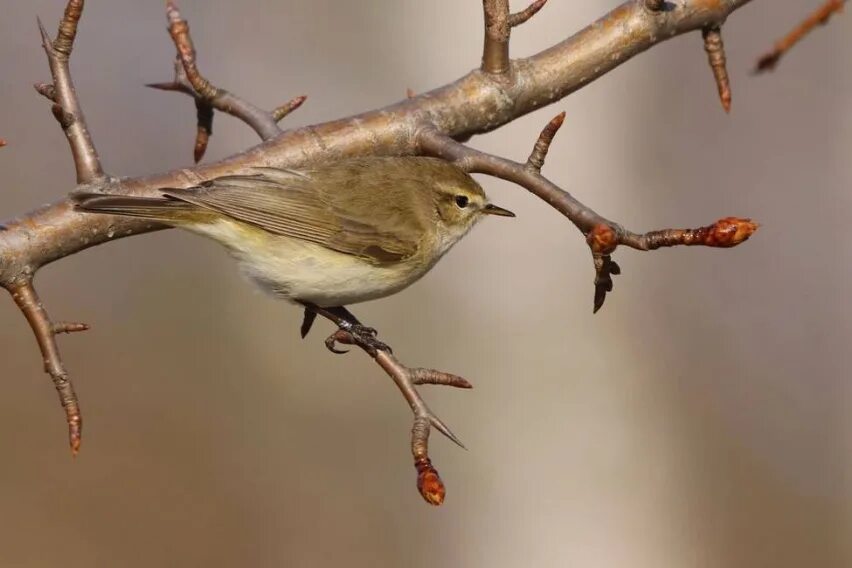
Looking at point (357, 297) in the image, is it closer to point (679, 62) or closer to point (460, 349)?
point (460, 349)

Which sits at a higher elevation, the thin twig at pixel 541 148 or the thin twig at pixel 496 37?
the thin twig at pixel 496 37

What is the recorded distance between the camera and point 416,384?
2.60m

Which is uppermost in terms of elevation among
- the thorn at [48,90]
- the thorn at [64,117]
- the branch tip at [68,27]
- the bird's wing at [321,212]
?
the branch tip at [68,27]

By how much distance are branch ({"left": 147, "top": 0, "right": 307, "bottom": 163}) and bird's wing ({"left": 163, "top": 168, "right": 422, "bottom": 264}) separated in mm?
190

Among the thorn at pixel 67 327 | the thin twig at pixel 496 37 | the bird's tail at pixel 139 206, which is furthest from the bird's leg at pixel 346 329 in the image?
the thin twig at pixel 496 37

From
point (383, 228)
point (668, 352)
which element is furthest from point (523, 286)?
point (383, 228)

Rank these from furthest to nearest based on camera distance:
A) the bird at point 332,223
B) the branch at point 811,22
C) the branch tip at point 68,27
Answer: the bird at point 332,223 → the branch tip at point 68,27 → the branch at point 811,22

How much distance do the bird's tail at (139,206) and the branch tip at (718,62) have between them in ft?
5.59

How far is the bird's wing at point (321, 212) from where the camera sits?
3414 millimetres

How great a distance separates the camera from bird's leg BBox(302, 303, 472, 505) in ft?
7.08

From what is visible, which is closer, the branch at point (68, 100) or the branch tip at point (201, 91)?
the branch at point (68, 100)

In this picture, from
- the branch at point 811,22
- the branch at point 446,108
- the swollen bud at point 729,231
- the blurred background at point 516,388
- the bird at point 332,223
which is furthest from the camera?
the blurred background at point 516,388

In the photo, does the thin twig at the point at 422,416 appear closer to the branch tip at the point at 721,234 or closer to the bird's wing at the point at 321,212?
the branch tip at the point at 721,234

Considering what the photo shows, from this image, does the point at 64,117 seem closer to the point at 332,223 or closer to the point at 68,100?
the point at 68,100
